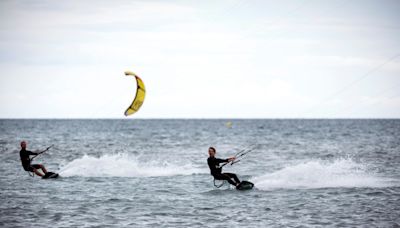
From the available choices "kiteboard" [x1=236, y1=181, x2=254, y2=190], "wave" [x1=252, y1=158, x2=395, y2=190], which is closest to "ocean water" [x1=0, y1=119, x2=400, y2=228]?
"wave" [x1=252, y1=158, x2=395, y2=190]

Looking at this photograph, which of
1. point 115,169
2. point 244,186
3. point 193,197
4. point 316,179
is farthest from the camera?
point 115,169

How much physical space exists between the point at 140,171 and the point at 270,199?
9.72m

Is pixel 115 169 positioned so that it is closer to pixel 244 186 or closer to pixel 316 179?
pixel 244 186

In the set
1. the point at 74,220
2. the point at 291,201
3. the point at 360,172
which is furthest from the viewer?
the point at 360,172

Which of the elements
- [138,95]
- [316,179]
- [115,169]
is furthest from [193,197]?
[115,169]

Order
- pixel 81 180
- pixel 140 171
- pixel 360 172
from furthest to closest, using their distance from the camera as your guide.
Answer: pixel 140 171
pixel 360 172
pixel 81 180

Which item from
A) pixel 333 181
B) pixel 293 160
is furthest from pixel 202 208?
pixel 293 160

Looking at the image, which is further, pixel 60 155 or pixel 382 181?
pixel 60 155

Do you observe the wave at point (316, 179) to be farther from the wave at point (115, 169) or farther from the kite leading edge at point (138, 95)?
the kite leading edge at point (138, 95)

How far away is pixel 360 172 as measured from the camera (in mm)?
22766

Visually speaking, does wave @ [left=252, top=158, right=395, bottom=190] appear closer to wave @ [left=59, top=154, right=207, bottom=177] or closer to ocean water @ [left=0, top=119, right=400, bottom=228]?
ocean water @ [left=0, top=119, right=400, bottom=228]

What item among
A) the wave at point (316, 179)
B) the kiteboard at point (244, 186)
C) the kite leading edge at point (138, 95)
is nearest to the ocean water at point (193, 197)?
the wave at point (316, 179)

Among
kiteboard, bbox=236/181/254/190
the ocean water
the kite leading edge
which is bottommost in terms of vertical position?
the ocean water

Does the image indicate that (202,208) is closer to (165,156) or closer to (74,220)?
(74,220)
